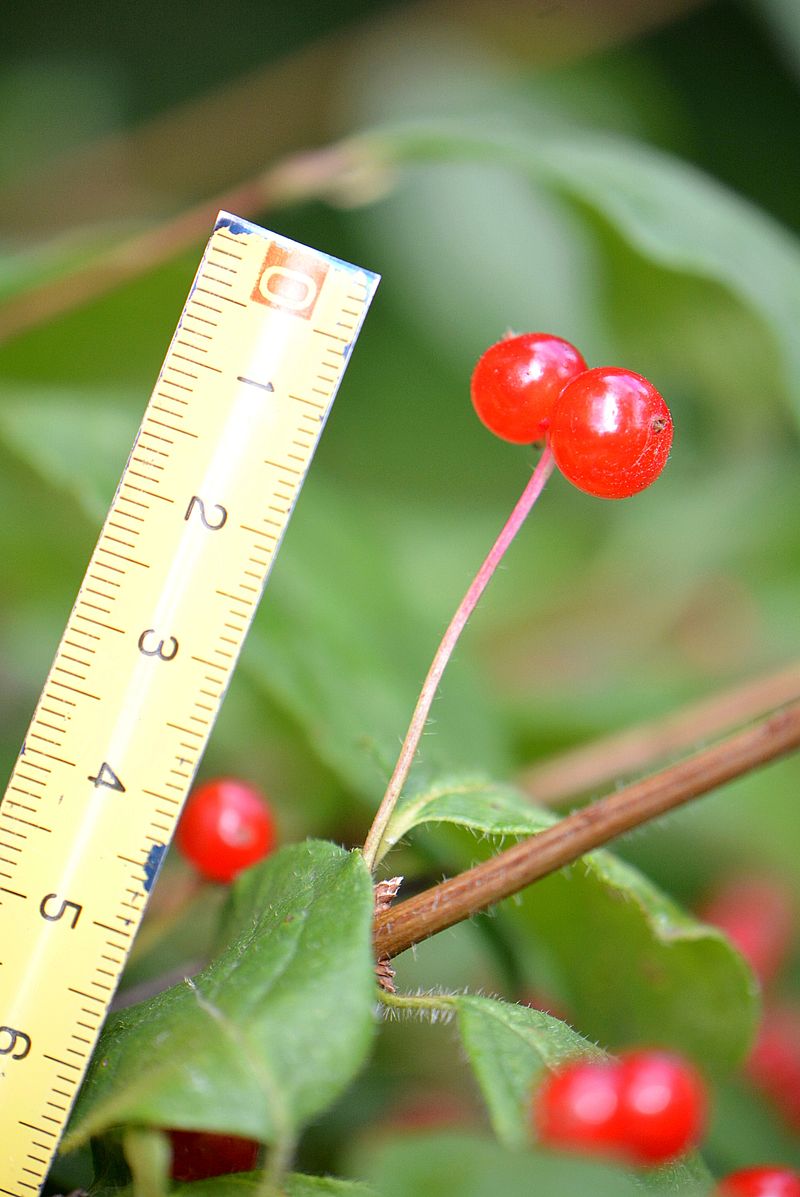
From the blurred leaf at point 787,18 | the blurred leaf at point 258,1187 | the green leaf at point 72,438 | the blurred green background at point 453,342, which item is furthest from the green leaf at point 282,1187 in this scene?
the blurred leaf at point 787,18

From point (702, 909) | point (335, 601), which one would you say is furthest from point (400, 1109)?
point (702, 909)

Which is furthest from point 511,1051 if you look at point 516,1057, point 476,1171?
point 476,1171

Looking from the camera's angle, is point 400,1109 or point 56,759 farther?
point 400,1109

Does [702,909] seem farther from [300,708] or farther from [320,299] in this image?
[320,299]

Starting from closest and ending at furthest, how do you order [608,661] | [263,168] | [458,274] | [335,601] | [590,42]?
[335,601]
[608,661]
[458,274]
[590,42]
[263,168]

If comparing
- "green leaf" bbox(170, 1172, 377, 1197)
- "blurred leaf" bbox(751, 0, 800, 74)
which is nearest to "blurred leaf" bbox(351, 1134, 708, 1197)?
"green leaf" bbox(170, 1172, 377, 1197)

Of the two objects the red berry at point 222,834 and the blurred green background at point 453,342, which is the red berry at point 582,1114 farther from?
the red berry at point 222,834
